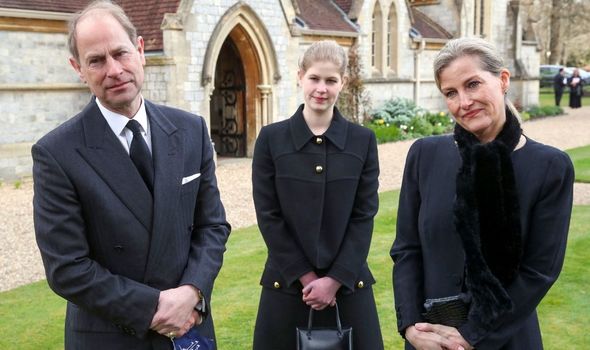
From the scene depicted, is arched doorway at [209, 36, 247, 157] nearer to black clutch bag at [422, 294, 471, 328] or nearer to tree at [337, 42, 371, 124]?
tree at [337, 42, 371, 124]

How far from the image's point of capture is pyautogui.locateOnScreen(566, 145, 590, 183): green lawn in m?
11.7

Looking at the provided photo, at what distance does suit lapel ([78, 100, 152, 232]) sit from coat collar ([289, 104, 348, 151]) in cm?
105

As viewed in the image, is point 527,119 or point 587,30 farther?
point 587,30

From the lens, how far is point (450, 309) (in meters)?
2.36

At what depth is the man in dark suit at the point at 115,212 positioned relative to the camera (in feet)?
7.61

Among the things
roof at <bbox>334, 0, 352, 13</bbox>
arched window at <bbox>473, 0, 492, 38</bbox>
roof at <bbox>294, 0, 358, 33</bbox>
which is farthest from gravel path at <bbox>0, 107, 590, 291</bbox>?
arched window at <bbox>473, 0, 492, 38</bbox>

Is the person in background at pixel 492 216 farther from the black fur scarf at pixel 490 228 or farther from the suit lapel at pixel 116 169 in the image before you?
the suit lapel at pixel 116 169

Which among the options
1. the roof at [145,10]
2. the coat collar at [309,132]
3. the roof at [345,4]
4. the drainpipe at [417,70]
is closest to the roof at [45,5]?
the roof at [145,10]

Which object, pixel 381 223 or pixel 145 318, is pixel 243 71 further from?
pixel 145 318

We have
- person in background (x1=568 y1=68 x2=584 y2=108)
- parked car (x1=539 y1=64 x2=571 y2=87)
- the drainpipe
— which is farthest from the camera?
parked car (x1=539 y1=64 x2=571 y2=87)

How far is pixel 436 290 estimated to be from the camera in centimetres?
248

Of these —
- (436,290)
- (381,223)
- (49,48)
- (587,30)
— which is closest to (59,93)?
(49,48)

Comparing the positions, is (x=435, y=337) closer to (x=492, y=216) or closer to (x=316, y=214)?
(x=492, y=216)

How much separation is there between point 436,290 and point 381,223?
5814 millimetres
